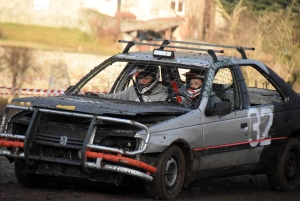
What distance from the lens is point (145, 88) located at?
9750 mm

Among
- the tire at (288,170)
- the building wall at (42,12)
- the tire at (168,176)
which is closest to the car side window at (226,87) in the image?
the tire at (288,170)

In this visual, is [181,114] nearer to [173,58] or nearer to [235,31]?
[173,58]

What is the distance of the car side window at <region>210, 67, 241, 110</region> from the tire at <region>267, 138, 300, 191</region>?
1073 mm

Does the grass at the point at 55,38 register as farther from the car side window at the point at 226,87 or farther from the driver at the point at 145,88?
the car side window at the point at 226,87

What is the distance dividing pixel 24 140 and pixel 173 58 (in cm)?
236

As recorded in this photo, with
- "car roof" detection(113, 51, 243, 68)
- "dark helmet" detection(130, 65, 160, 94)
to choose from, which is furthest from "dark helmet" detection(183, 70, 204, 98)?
"dark helmet" detection(130, 65, 160, 94)

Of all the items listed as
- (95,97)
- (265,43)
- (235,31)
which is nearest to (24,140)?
(95,97)

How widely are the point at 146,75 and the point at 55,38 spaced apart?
59869 millimetres

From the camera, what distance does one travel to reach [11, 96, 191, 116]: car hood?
8164mm

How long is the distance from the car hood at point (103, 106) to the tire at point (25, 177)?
0.68 m

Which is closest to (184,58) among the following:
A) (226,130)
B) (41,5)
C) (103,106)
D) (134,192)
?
(226,130)

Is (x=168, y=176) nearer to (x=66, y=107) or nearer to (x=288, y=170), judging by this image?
(x=66, y=107)

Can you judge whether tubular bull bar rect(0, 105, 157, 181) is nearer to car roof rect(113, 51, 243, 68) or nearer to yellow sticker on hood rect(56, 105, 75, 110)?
yellow sticker on hood rect(56, 105, 75, 110)

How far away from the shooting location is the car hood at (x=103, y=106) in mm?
8164
